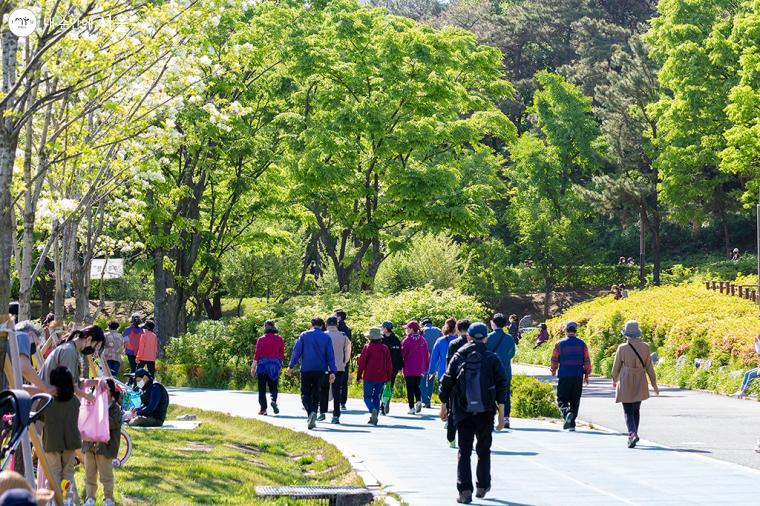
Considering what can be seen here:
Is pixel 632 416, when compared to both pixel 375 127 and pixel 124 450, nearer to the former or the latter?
pixel 124 450

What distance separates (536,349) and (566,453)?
1131 inches

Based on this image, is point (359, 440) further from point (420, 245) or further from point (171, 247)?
point (420, 245)

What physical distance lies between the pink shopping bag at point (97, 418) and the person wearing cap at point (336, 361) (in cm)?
1033

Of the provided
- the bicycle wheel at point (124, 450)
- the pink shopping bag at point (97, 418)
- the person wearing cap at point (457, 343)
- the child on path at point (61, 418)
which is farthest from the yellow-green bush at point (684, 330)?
the child on path at point (61, 418)

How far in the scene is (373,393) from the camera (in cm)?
2202

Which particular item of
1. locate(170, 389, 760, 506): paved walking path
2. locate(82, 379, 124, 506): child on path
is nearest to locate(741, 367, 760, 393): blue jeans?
locate(170, 389, 760, 506): paved walking path

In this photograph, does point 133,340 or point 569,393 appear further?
point 133,340

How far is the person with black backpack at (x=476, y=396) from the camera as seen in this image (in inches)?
512

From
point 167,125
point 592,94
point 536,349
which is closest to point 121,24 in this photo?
point 167,125

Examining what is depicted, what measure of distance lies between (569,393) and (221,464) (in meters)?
6.72

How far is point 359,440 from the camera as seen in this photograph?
19.2 metres

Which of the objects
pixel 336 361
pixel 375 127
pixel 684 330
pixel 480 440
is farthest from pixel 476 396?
pixel 375 127

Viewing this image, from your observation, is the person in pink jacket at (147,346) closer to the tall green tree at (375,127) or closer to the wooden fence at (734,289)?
the tall green tree at (375,127)

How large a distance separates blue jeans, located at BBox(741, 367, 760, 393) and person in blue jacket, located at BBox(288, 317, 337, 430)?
33.9ft
